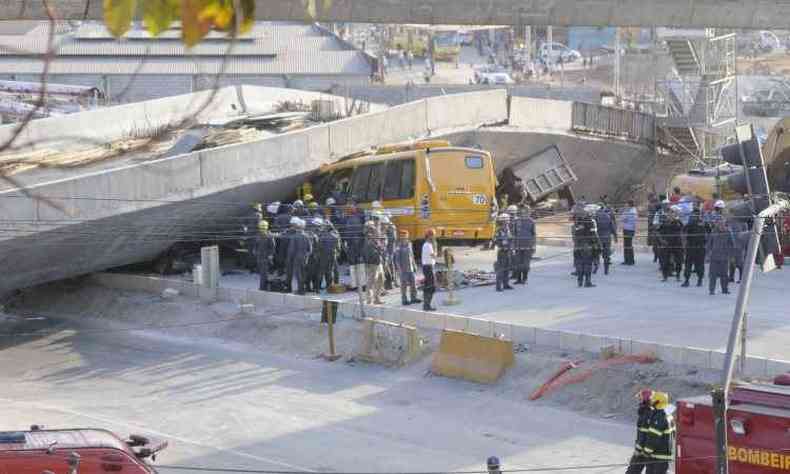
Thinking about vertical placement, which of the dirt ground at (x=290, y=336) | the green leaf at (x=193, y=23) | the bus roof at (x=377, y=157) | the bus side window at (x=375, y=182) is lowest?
the dirt ground at (x=290, y=336)

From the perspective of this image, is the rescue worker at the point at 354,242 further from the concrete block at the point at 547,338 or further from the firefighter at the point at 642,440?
the firefighter at the point at 642,440

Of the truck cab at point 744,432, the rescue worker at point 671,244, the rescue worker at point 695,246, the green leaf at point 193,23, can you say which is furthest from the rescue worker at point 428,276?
the green leaf at point 193,23

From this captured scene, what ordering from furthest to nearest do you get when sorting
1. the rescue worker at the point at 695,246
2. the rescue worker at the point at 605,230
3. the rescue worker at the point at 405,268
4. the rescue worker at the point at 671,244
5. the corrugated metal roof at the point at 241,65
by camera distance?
1. the corrugated metal roof at the point at 241,65
2. the rescue worker at the point at 605,230
3. the rescue worker at the point at 671,244
4. the rescue worker at the point at 695,246
5. the rescue worker at the point at 405,268

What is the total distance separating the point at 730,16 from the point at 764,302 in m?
5.63

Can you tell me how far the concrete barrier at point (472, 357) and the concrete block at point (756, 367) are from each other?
3758 mm

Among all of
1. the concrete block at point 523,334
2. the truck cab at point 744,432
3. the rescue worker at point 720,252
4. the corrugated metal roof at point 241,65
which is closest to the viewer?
the truck cab at point 744,432

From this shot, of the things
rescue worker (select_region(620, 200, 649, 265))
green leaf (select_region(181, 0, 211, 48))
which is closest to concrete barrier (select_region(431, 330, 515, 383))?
rescue worker (select_region(620, 200, 649, 265))

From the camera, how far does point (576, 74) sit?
7312 cm

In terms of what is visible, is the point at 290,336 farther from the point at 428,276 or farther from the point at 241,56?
the point at 241,56

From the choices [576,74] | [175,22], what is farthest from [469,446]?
[576,74]

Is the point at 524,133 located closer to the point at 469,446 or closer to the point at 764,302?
the point at 764,302

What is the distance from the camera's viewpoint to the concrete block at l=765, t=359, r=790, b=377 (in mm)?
18328

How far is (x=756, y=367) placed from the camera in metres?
18.7

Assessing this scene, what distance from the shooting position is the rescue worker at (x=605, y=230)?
2595 cm
